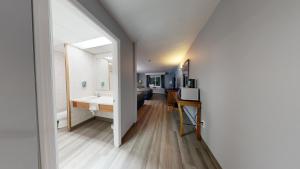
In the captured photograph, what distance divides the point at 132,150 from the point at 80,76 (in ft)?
7.60

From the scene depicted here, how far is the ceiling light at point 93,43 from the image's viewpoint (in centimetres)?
223

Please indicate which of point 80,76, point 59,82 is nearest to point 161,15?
point 80,76

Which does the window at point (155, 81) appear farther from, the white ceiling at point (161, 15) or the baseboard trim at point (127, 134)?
the white ceiling at point (161, 15)

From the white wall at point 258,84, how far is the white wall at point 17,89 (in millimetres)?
1667

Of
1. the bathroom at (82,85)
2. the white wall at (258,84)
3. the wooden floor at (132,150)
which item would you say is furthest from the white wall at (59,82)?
the white wall at (258,84)

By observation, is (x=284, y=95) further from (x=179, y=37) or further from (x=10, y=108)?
(x=179, y=37)

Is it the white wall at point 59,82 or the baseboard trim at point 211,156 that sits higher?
the white wall at point 59,82

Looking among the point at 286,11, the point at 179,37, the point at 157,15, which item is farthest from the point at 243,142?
the point at 179,37

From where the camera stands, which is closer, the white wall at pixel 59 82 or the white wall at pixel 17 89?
the white wall at pixel 17 89

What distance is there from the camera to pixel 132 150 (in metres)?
1.78

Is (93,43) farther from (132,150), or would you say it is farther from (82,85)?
(132,150)

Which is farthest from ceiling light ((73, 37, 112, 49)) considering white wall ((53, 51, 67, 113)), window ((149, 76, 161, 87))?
window ((149, 76, 161, 87))

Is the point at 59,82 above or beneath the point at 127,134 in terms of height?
above

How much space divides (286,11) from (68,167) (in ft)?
9.09
